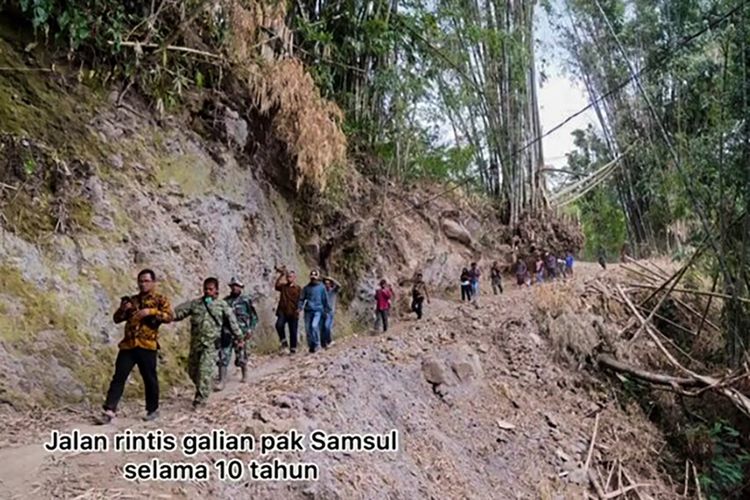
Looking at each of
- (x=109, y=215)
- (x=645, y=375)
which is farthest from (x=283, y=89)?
(x=645, y=375)

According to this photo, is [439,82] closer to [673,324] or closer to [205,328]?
[673,324]

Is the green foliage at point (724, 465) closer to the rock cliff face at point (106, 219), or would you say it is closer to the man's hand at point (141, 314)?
the rock cliff face at point (106, 219)

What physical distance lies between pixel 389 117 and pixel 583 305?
209 inches

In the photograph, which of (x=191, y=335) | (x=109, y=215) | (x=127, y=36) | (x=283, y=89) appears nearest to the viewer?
(x=191, y=335)

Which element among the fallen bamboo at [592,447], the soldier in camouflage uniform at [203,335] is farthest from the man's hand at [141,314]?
the fallen bamboo at [592,447]

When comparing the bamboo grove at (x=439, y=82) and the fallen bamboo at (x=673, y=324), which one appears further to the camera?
the bamboo grove at (x=439, y=82)

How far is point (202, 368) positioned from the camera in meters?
4.54

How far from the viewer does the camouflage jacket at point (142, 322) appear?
162 inches

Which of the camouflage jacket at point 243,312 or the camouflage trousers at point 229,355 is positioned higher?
the camouflage jacket at point 243,312

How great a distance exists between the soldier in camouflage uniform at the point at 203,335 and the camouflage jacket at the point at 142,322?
0.31m

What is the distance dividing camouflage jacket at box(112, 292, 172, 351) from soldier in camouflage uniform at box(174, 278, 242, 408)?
31 cm

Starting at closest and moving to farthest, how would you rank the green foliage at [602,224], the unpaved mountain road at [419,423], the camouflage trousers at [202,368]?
the unpaved mountain road at [419,423] < the camouflage trousers at [202,368] < the green foliage at [602,224]

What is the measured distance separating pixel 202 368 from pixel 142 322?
0.67 m

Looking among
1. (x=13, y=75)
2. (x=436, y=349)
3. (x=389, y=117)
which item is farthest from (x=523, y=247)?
(x=13, y=75)
